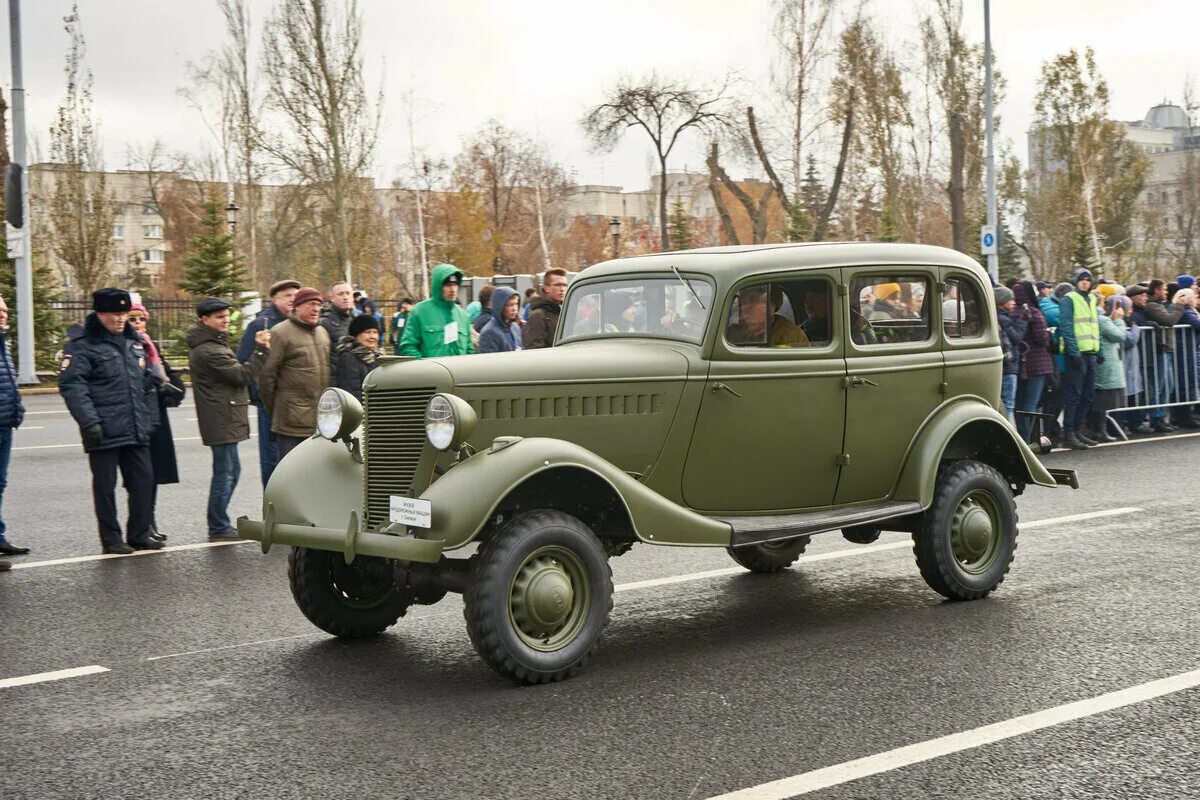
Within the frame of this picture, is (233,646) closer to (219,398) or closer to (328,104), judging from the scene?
(219,398)

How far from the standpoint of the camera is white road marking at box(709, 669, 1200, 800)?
445 centimetres

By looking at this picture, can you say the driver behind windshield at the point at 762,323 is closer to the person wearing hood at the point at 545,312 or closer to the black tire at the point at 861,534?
the black tire at the point at 861,534

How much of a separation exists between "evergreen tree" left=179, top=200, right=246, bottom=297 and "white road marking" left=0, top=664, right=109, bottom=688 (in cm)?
2732

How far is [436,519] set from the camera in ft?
18.9

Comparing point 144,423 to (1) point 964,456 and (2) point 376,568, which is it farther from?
(1) point 964,456

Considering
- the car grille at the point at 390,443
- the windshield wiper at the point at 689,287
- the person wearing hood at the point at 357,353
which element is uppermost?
the windshield wiper at the point at 689,287

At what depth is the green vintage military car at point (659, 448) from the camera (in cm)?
590

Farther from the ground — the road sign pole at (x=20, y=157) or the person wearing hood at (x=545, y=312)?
the road sign pole at (x=20, y=157)

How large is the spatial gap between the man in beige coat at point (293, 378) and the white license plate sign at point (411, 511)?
4.14 metres

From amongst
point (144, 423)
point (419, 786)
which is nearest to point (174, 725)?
point (419, 786)

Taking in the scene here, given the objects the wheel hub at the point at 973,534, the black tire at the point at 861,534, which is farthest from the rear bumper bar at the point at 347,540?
the wheel hub at the point at 973,534

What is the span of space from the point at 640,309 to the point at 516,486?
166 centimetres

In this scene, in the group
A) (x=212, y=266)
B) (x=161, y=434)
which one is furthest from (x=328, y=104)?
(x=161, y=434)

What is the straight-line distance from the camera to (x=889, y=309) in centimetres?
748
